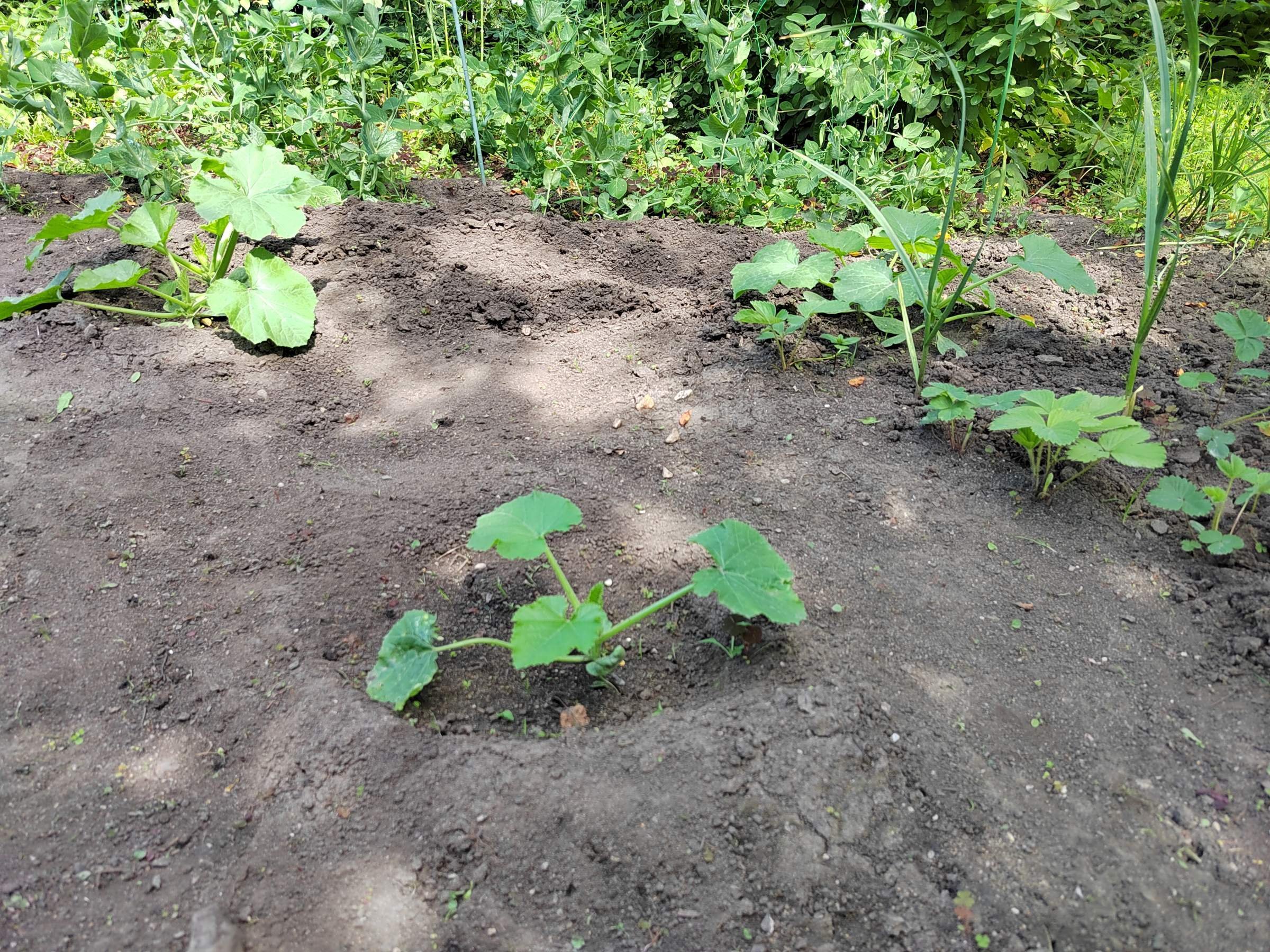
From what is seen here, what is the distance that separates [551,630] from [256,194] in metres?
1.87

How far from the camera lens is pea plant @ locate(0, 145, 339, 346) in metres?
2.59

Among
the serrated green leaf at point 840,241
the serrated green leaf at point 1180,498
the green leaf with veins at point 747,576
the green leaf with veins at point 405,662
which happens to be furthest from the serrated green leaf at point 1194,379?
the green leaf with veins at point 405,662

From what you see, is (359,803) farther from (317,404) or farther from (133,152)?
(133,152)

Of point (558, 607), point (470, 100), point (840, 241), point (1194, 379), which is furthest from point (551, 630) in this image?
point (470, 100)

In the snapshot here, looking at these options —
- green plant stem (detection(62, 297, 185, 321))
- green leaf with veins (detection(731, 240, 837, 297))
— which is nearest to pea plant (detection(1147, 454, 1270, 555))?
green leaf with veins (detection(731, 240, 837, 297))

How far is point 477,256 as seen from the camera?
10.1 feet

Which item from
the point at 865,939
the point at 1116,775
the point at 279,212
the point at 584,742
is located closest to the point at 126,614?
the point at 584,742

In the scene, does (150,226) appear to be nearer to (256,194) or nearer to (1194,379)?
(256,194)

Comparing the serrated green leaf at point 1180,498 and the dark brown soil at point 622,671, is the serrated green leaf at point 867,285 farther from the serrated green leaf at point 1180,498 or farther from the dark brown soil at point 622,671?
the serrated green leaf at point 1180,498

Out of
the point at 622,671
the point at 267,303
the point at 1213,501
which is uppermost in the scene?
the point at 267,303

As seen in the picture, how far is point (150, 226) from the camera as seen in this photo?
2.71 m

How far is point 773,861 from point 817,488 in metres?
0.99

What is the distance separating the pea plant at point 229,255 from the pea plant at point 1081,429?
1.99 meters

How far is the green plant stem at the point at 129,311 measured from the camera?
271 centimetres
